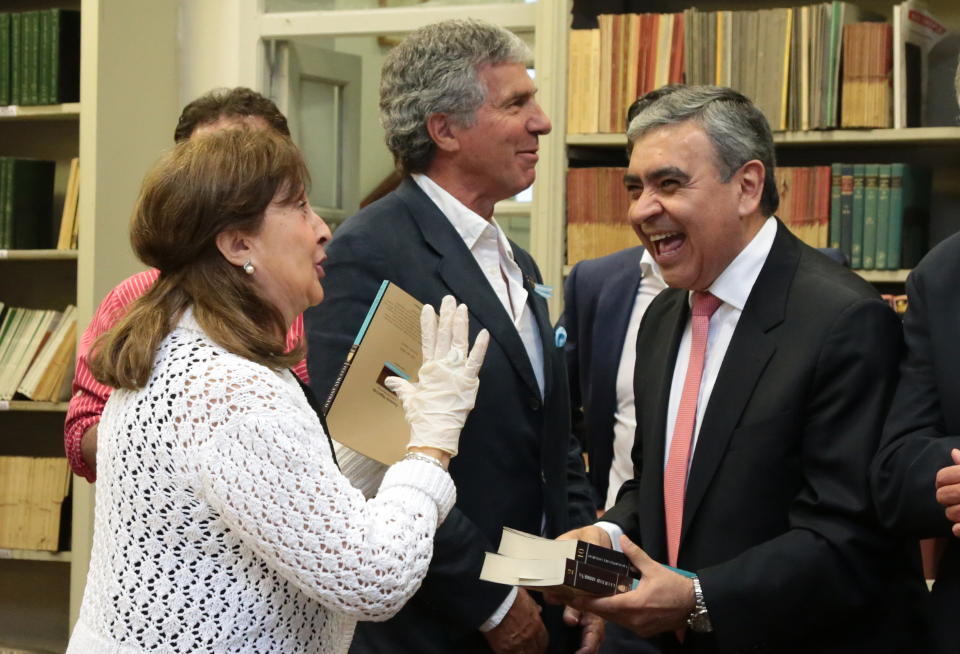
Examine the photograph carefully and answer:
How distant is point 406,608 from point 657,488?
48 cm

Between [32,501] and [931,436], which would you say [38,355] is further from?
[931,436]

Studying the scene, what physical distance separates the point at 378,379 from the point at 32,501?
8.91 ft

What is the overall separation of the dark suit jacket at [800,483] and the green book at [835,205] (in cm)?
151

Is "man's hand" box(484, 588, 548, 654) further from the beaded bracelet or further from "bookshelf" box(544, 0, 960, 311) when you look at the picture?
"bookshelf" box(544, 0, 960, 311)

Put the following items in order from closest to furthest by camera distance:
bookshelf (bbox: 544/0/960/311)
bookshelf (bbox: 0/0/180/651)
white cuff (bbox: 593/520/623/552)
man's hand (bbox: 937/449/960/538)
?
man's hand (bbox: 937/449/960/538) → white cuff (bbox: 593/520/623/552) → bookshelf (bbox: 544/0/960/311) → bookshelf (bbox: 0/0/180/651)

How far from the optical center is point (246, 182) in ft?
4.91

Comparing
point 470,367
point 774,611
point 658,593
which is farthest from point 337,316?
point 774,611

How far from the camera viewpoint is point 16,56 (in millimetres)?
4133

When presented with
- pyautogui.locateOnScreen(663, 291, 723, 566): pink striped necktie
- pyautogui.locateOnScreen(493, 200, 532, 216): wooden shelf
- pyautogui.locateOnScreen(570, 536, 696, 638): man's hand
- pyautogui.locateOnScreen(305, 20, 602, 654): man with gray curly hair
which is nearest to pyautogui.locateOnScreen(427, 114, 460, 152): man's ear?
pyautogui.locateOnScreen(305, 20, 602, 654): man with gray curly hair

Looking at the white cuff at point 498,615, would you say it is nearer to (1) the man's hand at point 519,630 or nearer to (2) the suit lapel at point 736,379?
(1) the man's hand at point 519,630

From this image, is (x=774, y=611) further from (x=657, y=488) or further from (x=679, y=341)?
(x=679, y=341)

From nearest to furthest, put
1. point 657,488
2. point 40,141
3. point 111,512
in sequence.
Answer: point 111,512, point 657,488, point 40,141

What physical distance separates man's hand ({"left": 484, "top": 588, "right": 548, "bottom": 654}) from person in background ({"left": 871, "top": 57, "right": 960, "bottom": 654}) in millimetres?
614

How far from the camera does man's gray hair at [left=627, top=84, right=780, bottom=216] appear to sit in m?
1.99
